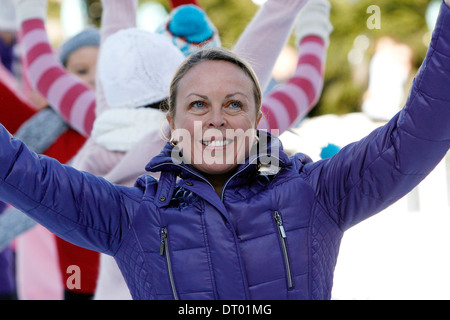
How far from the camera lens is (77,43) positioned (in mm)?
2943

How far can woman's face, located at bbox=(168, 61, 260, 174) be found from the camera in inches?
52.8

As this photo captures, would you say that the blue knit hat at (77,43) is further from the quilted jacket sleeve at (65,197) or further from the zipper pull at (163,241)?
the zipper pull at (163,241)

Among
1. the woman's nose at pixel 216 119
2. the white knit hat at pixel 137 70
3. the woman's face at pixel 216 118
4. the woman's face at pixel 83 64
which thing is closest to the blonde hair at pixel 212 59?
the woman's face at pixel 216 118

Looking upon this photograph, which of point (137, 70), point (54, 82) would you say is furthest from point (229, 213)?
point (54, 82)

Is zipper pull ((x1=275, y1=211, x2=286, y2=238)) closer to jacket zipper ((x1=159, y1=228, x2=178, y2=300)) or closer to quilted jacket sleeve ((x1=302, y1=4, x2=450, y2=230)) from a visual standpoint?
quilted jacket sleeve ((x1=302, y1=4, x2=450, y2=230))

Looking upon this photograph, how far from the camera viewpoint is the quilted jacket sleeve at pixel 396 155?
3.61 ft

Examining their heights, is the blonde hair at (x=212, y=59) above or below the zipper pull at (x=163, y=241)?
above

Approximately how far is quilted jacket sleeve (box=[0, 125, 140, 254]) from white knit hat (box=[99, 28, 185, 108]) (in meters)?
0.70

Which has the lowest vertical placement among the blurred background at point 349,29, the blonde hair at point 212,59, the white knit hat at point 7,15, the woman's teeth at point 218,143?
the woman's teeth at point 218,143

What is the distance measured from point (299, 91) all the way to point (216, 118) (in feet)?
3.40

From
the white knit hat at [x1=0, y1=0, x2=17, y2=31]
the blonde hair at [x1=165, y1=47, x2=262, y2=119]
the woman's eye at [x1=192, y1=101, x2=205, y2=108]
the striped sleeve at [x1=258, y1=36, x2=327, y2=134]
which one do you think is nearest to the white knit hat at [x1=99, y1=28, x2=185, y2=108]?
the striped sleeve at [x1=258, y1=36, x2=327, y2=134]

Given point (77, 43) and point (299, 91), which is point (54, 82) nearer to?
point (77, 43)

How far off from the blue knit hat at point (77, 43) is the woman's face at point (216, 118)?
1.67 meters

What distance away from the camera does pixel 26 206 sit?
1.20m
